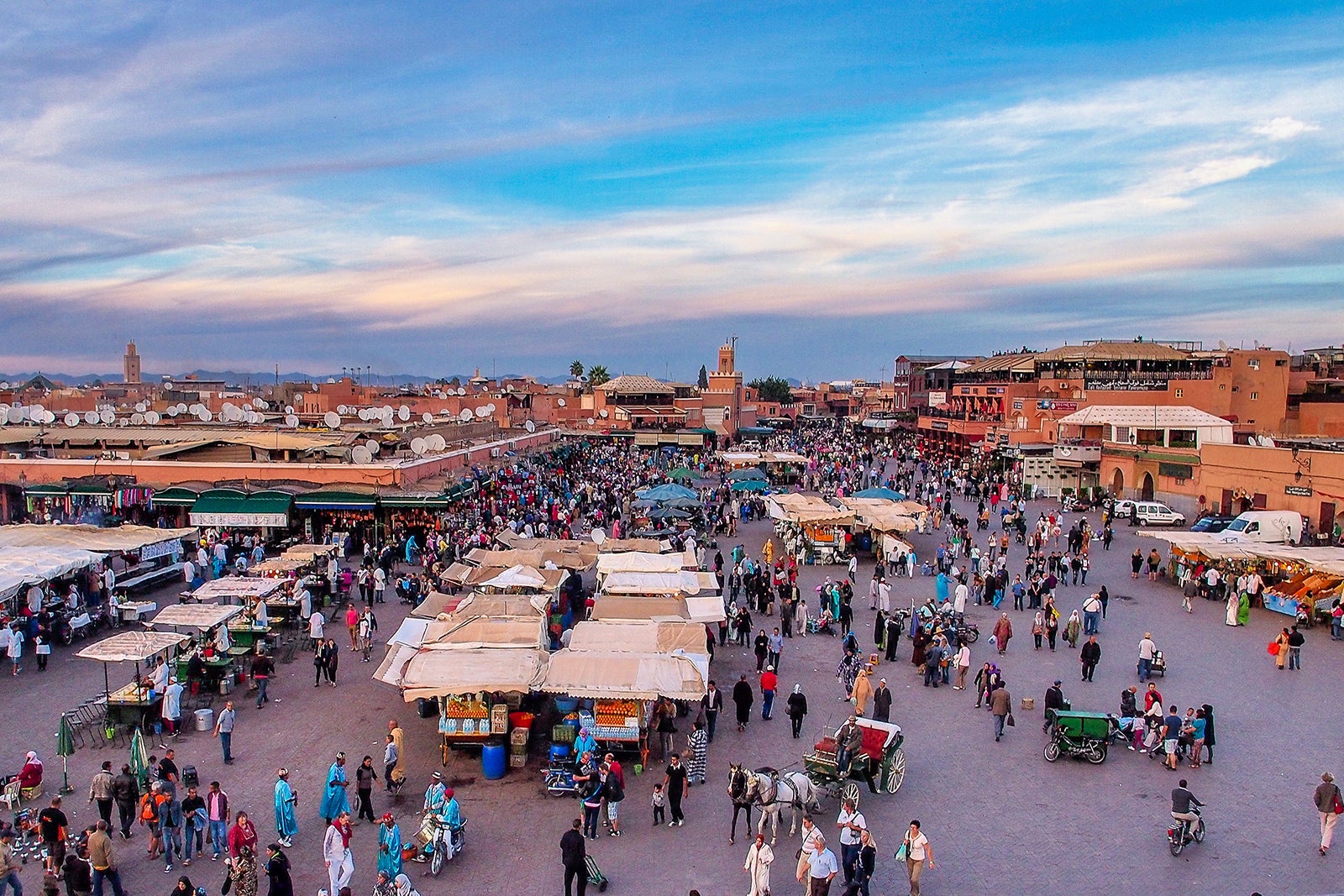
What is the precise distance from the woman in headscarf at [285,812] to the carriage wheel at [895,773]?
666 cm

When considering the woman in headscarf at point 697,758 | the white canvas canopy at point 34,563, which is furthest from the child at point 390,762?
the white canvas canopy at point 34,563

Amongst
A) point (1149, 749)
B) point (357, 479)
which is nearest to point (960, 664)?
point (1149, 749)

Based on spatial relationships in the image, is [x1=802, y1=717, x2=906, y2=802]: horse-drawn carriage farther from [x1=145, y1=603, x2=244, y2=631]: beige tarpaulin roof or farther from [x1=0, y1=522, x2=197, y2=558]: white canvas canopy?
[x1=0, y1=522, x2=197, y2=558]: white canvas canopy

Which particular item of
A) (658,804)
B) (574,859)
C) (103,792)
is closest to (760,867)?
(574,859)

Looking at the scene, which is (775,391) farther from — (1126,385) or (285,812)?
(285,812)

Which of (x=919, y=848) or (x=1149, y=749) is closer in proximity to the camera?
(x=919, y=848)

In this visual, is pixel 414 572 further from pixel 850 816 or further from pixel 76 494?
pixel 850 816

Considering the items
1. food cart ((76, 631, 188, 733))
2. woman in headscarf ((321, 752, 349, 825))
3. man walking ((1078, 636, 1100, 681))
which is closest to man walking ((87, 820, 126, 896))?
woman in headscarf ((321, 752, 349, 825))

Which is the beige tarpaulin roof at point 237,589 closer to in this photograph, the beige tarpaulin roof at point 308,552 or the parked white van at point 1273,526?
the beige tarpaulin roof at point 308,552

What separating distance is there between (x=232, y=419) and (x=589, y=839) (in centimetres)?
3812

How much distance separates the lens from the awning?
86.8ft

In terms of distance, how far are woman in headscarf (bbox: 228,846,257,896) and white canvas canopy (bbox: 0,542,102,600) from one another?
1068 centimetres

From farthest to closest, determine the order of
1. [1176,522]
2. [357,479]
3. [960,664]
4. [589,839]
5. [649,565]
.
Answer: [1176,522]
[357,479]
[649,565]
[960,664]
[589,839]

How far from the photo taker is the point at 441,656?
478 inches
